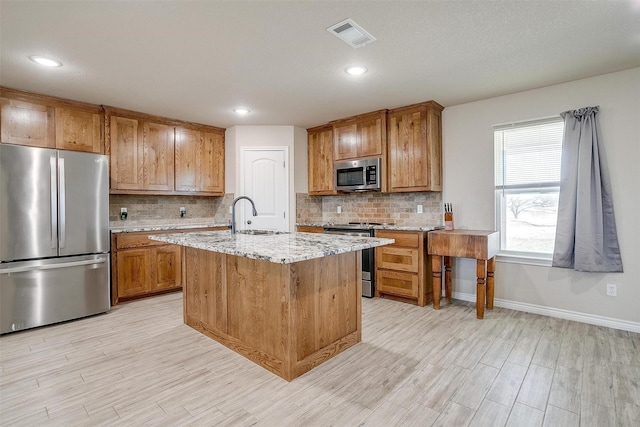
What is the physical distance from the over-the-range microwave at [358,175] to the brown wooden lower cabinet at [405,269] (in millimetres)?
725

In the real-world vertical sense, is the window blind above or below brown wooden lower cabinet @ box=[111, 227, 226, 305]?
above

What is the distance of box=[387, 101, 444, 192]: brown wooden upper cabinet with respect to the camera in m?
3.92

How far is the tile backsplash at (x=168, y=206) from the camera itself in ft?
14.4

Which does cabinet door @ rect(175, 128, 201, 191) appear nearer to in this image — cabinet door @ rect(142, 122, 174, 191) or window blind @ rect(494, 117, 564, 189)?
cabinet door @ rect(142, 122, 174, 191)

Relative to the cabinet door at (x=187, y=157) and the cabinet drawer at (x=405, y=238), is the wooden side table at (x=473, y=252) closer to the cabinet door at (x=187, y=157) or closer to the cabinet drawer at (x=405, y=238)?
the cabinet drawer at (x=405, y=238)

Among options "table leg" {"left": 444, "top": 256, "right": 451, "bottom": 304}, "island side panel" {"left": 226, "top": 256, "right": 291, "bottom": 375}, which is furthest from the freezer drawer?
"table leg" {"left": 444, "top": 256, "right": 451, "bottom": 304}

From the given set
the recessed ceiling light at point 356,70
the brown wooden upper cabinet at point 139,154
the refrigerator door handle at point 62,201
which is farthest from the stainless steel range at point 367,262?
the refrigerator door handle at point 62,201

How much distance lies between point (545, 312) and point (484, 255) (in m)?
1.00

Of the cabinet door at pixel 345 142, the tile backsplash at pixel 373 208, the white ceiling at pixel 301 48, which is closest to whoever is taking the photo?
the white ceiling at pixel 301 48

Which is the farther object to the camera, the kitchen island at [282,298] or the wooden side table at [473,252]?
the wooden side table at [473,252]

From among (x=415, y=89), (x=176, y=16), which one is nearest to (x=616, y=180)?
(x=415, y=89)

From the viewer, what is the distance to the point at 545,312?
338cm

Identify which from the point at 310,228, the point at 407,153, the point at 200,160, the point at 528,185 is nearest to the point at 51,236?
the point at 200,160

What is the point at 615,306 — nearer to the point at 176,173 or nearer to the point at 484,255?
the point at 484,255
